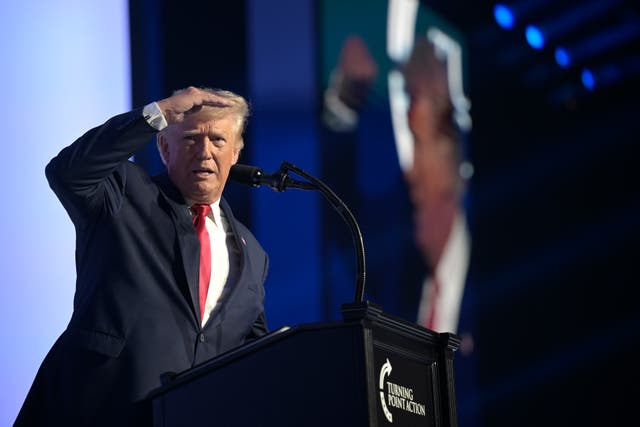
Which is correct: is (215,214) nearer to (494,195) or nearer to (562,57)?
(494,195)

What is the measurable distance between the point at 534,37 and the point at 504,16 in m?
0.26

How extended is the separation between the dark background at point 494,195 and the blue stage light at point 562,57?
0.15 feet

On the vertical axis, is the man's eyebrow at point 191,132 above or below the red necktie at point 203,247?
above

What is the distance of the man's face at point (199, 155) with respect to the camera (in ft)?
8.39

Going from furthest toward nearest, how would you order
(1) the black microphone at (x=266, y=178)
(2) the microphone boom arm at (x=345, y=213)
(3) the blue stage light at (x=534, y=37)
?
(3) the blue stage light at (x=534, y=37)
(1) the black microphone at (x=266, y=178)
(2) the microphone boom arm at (x=345, y=213)

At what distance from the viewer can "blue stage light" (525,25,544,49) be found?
5.74 meters

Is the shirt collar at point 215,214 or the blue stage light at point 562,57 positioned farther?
the blue stage light at point 562,57

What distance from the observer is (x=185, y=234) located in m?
2.41

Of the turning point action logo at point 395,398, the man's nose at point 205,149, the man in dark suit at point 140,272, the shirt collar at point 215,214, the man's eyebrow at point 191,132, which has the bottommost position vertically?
the turning point action logo at point 395,398

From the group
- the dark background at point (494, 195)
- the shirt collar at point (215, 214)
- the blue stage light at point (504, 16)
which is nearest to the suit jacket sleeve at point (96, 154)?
the shirt collar at point (215, 214)

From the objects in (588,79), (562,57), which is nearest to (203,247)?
(562,57)

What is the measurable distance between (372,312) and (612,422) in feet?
14.9

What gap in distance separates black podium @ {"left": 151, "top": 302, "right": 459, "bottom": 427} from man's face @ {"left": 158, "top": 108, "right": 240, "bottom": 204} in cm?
65

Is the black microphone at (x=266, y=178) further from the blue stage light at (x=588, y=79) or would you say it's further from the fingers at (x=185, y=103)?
the blue stage light at (x=588, y=79)
